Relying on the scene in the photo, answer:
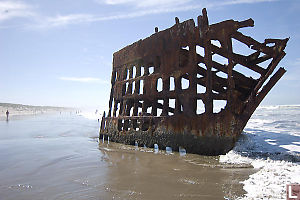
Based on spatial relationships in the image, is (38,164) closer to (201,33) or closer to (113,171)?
(113,171)

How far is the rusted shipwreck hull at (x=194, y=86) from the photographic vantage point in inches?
190

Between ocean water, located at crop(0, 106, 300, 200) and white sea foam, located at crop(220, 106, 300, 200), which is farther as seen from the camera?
ocean water, located at crop(0, 106, 300, 200)

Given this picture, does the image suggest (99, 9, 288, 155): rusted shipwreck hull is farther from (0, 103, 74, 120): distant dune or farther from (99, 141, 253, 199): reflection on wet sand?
(0, 103, 74, 120): distant dune

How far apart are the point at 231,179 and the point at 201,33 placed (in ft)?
10.9

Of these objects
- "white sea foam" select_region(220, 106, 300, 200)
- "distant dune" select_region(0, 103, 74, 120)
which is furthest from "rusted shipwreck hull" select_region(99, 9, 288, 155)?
"distant dune" select_region(0, 103, 74, 120)

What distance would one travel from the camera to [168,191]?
2807 millimetres

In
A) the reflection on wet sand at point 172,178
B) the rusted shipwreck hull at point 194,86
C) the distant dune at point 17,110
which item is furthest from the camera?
the distant dune at point 17,110

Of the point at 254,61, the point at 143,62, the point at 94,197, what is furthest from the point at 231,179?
the point at 143,62

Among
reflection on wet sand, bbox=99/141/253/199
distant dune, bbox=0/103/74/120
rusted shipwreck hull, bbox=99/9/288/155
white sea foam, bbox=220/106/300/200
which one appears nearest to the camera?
white sea foam, bbox=220/106/300/200

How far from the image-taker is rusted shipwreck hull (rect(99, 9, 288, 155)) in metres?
4.82

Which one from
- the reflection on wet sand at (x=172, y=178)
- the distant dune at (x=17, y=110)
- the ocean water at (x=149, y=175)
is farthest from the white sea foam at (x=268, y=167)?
the distant dune at (x=17, y=110)

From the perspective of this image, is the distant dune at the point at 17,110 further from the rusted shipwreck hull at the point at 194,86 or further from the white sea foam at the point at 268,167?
the white sea foam at the point at 268,167

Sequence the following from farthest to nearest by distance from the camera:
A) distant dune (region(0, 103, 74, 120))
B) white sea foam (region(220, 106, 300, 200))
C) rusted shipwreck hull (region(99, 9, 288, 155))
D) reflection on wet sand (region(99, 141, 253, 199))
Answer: distant dune (region(0, 103, 74, 120)) < rusted shipwreck hull (region(99, 9, 288, 155)) < reflection on wet sand (region(99, 141, 253, 199)) < white sea foam (region(220, 106, 300, 200))

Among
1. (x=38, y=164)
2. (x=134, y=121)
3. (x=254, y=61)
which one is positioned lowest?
(x=38, y=164)
